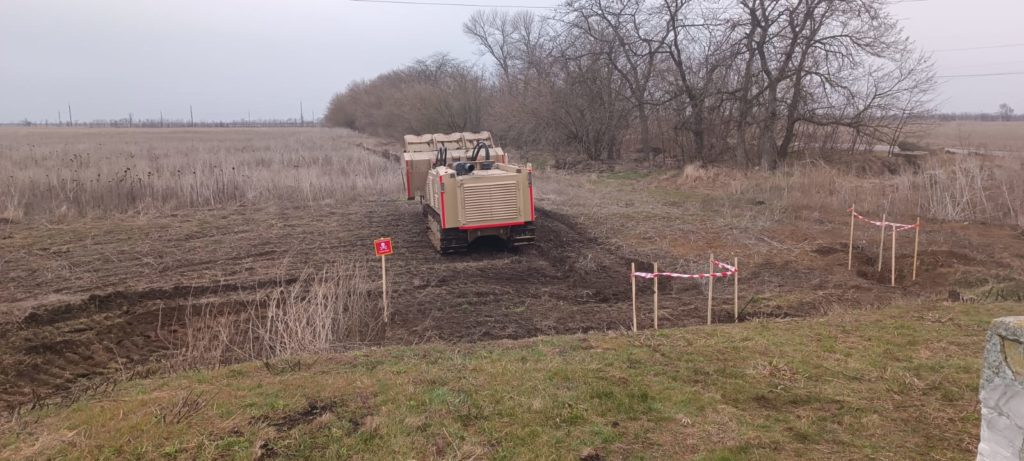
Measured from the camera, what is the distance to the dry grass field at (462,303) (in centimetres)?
405

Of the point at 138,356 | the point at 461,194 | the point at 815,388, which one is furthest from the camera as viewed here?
the point at 461,194

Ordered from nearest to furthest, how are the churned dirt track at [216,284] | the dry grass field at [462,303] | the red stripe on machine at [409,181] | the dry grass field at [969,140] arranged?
1. the dry grass field at [462,303]
2. the churned dirt track at [216,284]
3. the red stripe on machine at [409,181]
4. the dry grass field at [969,140]

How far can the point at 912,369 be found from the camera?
5.05 meters

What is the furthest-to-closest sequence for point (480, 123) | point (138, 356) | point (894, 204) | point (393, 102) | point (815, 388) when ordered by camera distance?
point (393, 102) → point (480, 123) → point (894, 204) → point (138, 356) → point (815, 388)

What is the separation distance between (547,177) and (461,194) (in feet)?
46.1

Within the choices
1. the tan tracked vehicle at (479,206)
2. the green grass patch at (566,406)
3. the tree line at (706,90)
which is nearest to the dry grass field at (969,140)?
the tree line at (706,90)

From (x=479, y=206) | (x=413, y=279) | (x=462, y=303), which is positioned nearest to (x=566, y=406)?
(x=462, y=303)

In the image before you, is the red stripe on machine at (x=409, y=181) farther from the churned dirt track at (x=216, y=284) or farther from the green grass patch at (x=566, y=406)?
the green grass patch at (x=566, y=406)

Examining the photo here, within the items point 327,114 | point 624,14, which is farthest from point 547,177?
point 327,114

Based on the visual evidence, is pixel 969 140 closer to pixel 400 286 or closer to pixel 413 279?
pixel 413 279

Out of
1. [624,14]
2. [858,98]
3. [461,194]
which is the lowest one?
[461,194]

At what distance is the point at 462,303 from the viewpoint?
840 cm

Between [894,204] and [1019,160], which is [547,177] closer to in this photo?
[894,204]

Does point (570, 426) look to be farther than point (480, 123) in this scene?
No
